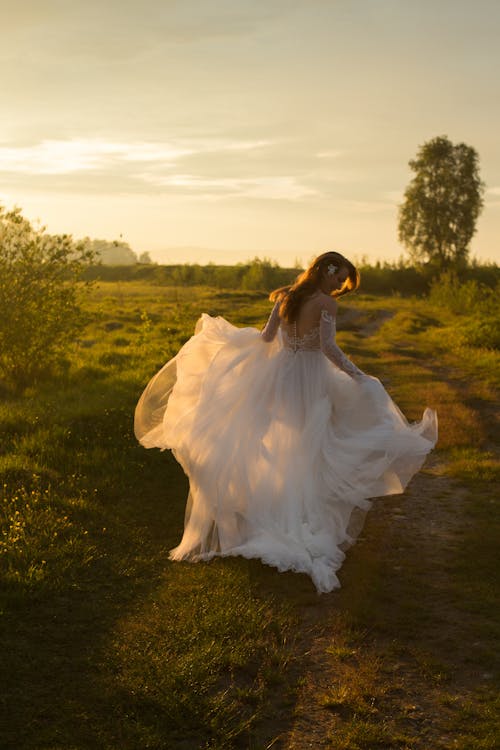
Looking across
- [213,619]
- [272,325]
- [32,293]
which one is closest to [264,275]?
[32,293]

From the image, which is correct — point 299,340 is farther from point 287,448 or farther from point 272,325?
point 287,448

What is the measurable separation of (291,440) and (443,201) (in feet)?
200

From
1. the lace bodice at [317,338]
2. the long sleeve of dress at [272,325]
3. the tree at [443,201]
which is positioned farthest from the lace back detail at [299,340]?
the tree at [443,201]

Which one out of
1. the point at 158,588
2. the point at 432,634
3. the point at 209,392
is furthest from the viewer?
the point at 209,392

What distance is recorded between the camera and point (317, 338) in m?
8.63

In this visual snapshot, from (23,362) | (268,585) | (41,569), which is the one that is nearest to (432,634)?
(268,585)

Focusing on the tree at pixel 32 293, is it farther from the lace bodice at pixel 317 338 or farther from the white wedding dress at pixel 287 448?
the lace bodice at pixel 317 338

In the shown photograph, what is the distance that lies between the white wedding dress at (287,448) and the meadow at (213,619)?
0.34 metres

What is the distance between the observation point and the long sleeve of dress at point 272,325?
8641 millimetres

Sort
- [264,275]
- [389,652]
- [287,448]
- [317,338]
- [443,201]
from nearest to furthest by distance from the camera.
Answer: [389,652] < [287,448] < [317,338] < [264,275] < [443,201]

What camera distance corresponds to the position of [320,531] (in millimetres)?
7527

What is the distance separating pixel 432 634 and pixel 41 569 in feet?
11.0

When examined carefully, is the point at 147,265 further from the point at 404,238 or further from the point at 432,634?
the point at 432,634

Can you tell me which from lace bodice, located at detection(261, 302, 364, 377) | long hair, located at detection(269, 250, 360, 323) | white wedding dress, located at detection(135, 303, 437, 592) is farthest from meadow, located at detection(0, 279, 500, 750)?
long hair, located at detection(269, 250, 360, 323)
